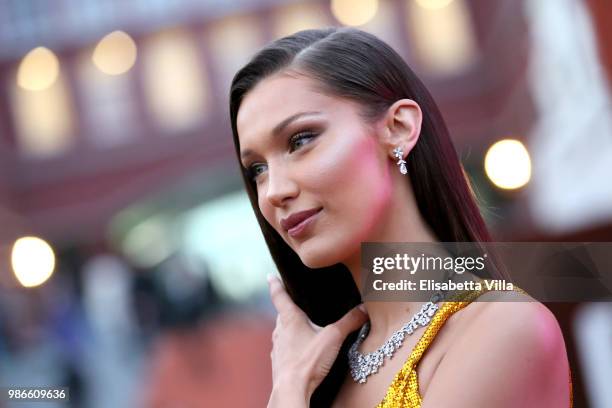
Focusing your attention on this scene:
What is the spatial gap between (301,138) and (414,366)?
397 millimetres

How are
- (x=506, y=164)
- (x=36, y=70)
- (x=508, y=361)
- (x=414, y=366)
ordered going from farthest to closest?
1. (x=36, y=70)
2. (x=506, y=164)
3. (x=414, y=366)
4. (x=508, y=361)

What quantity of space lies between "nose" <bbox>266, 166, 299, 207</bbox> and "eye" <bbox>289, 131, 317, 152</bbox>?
0.05 m

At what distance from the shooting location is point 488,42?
1588 centimetres

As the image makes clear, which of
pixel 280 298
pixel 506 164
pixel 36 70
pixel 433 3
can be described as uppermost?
pixel 36 70

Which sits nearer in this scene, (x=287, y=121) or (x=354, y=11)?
(x=287, y=121)

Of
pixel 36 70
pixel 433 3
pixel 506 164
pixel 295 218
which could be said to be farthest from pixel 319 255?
pixel 36 70

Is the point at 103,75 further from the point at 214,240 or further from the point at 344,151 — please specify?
the point at 344,151

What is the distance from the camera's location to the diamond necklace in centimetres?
162

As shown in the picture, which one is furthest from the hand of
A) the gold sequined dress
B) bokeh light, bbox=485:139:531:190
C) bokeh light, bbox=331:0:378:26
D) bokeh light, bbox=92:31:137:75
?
bokeh light, bbox=92:31:137:75

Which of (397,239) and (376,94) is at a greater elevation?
(376,94)

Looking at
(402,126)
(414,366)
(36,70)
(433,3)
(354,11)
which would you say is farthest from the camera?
(36,70)

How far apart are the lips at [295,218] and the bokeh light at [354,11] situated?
1304cm

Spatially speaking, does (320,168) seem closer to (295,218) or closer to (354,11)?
(295,218)

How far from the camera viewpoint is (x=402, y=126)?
5.42 feet
